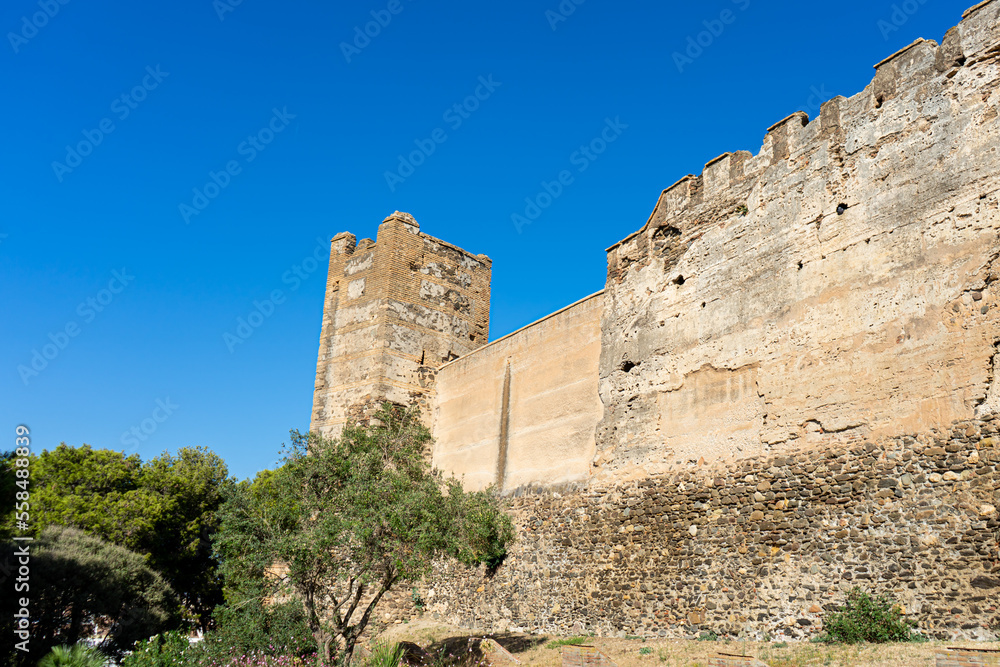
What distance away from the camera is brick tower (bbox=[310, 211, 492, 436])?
701 inches

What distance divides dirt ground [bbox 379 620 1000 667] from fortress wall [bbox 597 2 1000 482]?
2395 mm

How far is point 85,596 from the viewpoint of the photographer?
12969 mm

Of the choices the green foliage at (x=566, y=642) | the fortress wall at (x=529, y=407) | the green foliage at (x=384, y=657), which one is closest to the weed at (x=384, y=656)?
the green foliage at (x=384, y=657)

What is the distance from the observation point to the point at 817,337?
31.3 feet

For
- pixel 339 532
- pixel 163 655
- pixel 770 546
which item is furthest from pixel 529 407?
pixel 163 655

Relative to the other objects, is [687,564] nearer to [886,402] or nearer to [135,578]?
[886,402]

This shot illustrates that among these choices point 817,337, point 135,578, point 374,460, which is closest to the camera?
point 817,337

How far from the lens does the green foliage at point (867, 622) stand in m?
7.67

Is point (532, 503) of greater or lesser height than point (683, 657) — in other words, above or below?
above

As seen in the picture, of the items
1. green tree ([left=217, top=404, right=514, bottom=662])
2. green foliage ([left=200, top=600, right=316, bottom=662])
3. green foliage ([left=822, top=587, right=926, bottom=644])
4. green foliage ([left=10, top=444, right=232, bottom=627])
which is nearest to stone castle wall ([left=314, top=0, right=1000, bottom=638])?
green foliage ([left=822, top=587, right=926, bottom=644])

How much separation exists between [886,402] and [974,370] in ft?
3.26

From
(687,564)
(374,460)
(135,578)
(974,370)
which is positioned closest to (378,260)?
(374,460)

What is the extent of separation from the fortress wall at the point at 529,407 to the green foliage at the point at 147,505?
8972 mm

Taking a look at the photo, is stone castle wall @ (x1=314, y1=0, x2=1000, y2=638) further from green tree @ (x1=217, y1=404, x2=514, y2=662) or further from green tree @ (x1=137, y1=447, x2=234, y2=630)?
green tree @ (x1=137, y1=447, x2=234, y2=630)
